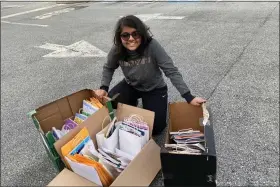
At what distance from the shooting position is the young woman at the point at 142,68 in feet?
7.02

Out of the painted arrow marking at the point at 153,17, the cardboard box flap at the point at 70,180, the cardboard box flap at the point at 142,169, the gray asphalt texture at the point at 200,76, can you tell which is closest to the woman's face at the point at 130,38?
the cardboard box flap at the point at 142,169

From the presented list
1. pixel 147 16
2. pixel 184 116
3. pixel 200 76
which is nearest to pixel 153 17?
pixel 147 16

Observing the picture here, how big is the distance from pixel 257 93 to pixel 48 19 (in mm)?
6944

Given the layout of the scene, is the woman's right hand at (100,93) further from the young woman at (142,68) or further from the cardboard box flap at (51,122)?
the cardboard box flap at (51,122)

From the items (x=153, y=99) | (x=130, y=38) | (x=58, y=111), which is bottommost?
(x=153, y=99)

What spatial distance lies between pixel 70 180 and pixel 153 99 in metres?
1.04

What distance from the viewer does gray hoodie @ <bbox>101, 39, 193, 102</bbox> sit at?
2250 millimetres

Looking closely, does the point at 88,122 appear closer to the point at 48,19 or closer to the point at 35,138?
the point at 35,138

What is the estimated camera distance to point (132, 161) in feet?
5.73

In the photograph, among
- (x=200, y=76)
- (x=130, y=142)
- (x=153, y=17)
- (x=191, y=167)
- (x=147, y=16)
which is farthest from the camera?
(x=147, y=16)

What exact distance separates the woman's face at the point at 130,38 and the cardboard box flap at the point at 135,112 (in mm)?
471

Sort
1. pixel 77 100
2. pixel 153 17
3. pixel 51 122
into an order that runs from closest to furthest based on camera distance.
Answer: pixel 51 122 < pixel 77 100 < pixel 153 17

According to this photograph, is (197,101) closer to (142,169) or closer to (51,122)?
(142,169)

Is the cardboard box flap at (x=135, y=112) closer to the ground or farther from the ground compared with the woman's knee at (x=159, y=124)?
farther from the ground
